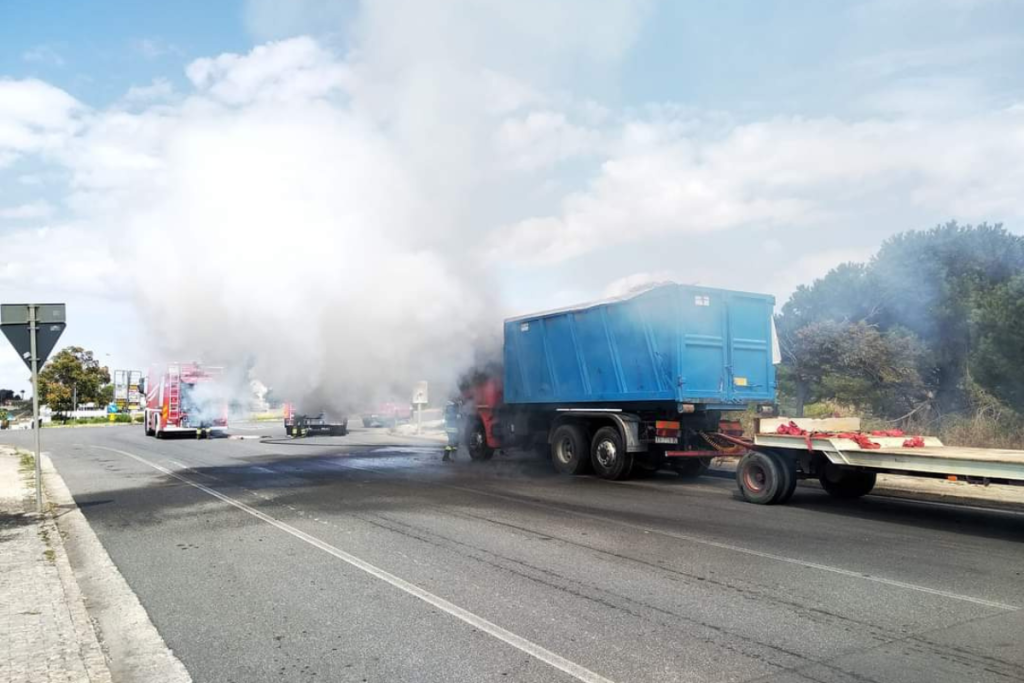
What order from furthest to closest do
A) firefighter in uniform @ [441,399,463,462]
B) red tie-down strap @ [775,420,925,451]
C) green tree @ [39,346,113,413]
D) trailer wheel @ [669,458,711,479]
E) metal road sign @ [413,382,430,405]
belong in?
1. green tree @ [39,346,113,413]
2. firefighter in uniform @ [441,399,463,462]
3. metal road sign @ [413,382,430,405]
4. trailer wheel @ [669,458,711,479]
5. red tie-down strap @ [775,420,925,451]

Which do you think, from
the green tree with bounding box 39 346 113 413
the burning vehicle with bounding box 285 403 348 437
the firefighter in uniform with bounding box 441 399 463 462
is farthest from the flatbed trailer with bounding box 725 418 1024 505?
the green tree with bounding box 39 346 113 413

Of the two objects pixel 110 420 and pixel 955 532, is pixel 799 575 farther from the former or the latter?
pixel 110 420

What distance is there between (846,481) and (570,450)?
4766mm

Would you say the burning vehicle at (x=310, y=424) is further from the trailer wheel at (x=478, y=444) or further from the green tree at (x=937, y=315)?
the green tree at (x=937, y=315)

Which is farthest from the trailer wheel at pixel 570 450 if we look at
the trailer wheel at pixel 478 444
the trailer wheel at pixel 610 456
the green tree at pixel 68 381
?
the green tree at pixel 68 381

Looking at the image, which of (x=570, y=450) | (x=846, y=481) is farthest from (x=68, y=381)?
(x=846, y=481)

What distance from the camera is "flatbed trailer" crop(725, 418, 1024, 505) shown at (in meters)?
7.25

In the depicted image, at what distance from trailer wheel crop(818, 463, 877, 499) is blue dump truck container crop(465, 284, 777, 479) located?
7.19 feet

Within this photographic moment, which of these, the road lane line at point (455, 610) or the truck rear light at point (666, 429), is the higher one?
the truck rear light at point (666, 429)

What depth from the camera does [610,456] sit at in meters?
12.3

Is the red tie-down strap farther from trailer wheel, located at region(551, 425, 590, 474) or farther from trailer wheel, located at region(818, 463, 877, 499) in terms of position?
trailer wheel, located at region(551, 425, 590, 474)

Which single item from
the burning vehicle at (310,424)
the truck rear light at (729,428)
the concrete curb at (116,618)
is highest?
Answer: the truck rear light at (729,428)

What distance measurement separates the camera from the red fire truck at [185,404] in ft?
83.1

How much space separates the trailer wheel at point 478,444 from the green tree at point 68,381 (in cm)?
5318
